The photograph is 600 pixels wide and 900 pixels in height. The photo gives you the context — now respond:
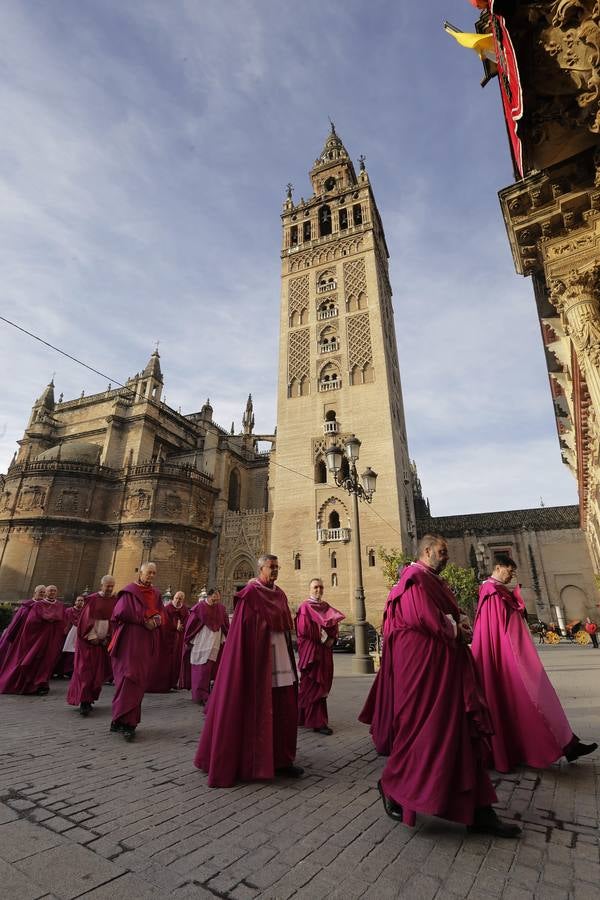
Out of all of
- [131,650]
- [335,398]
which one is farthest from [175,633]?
[335,398]

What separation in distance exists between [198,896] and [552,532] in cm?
3410

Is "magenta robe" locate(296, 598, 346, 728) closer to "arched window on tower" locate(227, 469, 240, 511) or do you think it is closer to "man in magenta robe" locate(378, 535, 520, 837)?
"man in magenta robe" locate(378, 535, 520, 837)

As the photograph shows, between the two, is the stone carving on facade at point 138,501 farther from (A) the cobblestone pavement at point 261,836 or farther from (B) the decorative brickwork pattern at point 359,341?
(A) the cobblestone pavement at point 261,836

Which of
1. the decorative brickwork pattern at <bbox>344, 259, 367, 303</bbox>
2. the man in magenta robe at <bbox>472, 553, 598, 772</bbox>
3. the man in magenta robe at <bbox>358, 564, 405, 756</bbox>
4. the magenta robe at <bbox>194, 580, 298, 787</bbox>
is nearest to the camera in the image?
the magenta robe at <bbox>194, 580, 298, 787</bbox>

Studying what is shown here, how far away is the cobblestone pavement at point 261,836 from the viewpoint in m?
1.95

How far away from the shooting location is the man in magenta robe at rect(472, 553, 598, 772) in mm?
3600

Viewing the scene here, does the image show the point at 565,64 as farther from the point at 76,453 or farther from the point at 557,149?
the point at 76,453

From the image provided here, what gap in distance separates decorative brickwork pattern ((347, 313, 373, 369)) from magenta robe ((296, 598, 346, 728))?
2078 cm

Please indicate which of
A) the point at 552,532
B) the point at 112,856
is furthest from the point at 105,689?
the point at 552,532

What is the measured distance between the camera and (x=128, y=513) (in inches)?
1140

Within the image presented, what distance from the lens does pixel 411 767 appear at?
2629mm

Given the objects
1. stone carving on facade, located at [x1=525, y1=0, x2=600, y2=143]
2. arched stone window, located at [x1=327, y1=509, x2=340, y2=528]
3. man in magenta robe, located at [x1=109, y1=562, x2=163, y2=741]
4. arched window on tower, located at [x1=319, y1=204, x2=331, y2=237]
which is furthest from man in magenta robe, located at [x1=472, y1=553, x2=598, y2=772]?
arched window on tower, located at [x1=319, y1=204, x2=331, y2=237]

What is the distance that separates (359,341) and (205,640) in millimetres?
21649

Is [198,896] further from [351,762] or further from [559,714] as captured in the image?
[559,714]
